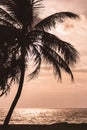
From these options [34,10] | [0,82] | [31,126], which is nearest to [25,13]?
[34,10]

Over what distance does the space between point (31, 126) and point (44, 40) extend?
4922 mm

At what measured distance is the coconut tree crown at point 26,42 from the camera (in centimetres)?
2360

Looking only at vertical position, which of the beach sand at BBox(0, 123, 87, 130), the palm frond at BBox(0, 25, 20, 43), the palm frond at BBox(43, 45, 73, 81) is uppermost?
the palm frond at BBox(0, 25, 20, 43)

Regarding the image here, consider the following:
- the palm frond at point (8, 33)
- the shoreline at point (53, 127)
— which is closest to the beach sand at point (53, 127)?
the shoreline at point (53, 127)

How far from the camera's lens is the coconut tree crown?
2360cm

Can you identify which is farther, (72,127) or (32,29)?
(32,29)

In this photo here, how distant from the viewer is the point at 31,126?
23188 mm

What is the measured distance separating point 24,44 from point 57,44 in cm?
189

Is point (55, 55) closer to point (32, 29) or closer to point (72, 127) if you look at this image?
point (32, 29)

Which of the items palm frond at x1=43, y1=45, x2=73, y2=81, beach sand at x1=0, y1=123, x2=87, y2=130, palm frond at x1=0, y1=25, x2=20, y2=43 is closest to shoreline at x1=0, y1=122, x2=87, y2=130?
beach sand at x1=0, y1=123, x2=87, y2=130

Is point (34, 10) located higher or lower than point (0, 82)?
higher

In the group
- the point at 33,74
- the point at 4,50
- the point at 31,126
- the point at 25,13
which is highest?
the point at 25,13

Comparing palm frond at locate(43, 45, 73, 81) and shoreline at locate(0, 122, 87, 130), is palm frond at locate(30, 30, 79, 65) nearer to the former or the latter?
palm frond at locate(43, 45, 73, 81)

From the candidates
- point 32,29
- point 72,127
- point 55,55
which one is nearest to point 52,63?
point 55,55
